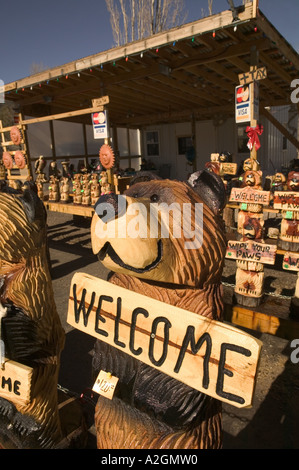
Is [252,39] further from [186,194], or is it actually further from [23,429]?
[23,429]

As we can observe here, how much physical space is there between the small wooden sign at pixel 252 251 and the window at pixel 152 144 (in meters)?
11.8

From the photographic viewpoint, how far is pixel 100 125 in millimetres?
6277

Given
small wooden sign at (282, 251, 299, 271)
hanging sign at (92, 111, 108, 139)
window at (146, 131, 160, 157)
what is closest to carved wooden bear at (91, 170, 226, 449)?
small wooden sign at (282, 251, 299, 271)

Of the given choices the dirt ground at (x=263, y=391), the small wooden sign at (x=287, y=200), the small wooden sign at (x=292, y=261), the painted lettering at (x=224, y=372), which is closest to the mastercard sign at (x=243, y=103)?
the small wooden sign at (x=287, y=200)

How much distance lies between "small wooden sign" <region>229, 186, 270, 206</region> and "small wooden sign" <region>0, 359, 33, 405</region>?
318 cm

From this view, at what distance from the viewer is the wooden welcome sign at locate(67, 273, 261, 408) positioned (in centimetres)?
97

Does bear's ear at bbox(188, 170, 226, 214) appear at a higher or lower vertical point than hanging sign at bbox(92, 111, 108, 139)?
lower

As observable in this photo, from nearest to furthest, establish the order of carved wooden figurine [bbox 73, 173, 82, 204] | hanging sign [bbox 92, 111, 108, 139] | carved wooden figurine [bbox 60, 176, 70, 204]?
hanging sign [bbox 92, 111, 108, 139], carved wooden figurine [bbox 73, 173, 82, 204], carved wooden figurine [bbox 60, 176, 70, 204]

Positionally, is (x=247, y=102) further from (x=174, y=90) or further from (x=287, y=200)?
(x=174, y=90)


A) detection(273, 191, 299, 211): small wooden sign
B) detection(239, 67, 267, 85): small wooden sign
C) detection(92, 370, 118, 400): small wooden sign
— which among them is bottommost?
detection(92, 370, 118, 400): small wooden sign

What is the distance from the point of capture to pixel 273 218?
902 cm

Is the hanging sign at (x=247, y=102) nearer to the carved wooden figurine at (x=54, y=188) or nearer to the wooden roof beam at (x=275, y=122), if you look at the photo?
the wooden roof beam at (x=275, y=122)

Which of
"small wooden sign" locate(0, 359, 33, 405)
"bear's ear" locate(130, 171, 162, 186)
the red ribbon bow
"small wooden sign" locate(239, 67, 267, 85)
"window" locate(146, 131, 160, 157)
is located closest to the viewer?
"bear's ear" locate(130, 171, 162, 186)

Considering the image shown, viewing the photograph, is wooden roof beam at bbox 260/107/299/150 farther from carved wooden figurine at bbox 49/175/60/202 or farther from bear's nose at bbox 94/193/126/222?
bear's nose at bbox 94/193/126/222
